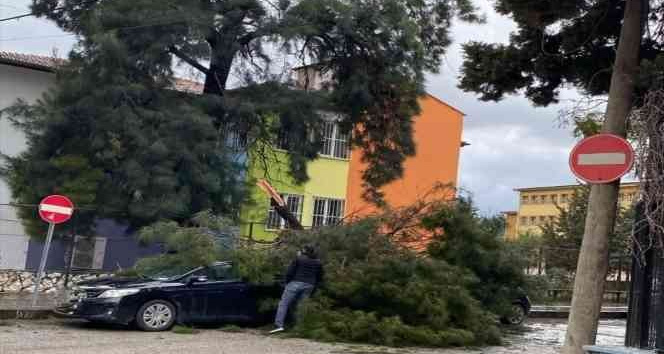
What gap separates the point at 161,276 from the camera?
15.0 m

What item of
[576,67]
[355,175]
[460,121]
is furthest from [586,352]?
[460,121]

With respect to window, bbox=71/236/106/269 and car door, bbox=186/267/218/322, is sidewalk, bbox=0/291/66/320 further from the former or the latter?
window, bbox=71/236/106/269

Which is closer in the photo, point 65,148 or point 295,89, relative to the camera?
point 65,148

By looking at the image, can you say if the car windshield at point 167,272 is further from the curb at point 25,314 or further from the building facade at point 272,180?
the building facade at point 272,180

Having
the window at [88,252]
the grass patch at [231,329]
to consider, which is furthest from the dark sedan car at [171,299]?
the window at [88,252]

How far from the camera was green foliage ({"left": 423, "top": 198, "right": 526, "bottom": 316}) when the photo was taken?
1581 centimetres

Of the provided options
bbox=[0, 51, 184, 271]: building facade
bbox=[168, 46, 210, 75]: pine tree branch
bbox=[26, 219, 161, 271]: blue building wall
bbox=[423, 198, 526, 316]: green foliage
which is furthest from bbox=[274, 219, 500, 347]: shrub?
bbox=[168, 46, 210, 75]: pine tree branch

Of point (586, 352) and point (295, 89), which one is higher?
point (295, 89)

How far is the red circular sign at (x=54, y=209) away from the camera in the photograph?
15805 millimetres

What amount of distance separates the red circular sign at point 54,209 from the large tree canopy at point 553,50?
26.1 feet

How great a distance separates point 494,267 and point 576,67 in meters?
5.56

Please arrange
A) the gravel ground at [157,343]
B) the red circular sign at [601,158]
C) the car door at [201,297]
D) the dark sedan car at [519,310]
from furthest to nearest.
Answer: the dark sedan car at [519,310]
the car door at [201,297]
the gravel ground at [157,343]
the red circular sign at [601,158]

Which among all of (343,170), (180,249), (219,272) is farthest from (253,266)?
(343,170)

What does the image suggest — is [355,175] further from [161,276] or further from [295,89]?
[161,276]
